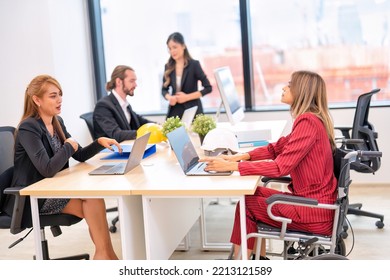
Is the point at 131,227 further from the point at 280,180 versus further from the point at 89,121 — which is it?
the point at 89,121

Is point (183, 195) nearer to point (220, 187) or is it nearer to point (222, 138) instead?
point (220, 187)

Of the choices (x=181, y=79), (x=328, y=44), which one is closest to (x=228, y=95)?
(x=181, y=79)

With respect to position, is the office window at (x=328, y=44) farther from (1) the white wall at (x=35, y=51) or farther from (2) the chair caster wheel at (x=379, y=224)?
(1) the white wall at (x=35, y=51)

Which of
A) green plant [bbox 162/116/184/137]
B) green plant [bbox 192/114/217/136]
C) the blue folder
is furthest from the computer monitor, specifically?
the blue folder

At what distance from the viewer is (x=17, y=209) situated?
3.25 metres

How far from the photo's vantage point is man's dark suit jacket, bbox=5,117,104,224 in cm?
327

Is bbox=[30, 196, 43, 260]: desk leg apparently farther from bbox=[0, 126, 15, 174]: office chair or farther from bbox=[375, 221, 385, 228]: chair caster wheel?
bbox=[375, 221, 385, 228]: chair caster wheel

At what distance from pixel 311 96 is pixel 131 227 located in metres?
1.11

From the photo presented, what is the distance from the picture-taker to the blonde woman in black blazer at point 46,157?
328 centimetres

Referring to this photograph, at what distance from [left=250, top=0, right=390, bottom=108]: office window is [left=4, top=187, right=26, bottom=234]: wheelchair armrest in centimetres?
334

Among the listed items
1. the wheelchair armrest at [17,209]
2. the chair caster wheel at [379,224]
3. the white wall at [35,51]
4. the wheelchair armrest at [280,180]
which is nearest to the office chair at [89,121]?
the white wall at [35,51]

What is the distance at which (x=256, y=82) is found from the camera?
608cm

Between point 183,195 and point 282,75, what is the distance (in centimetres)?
335
